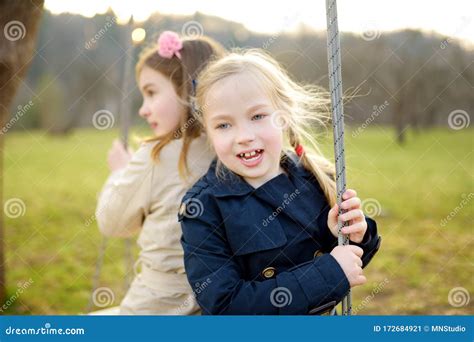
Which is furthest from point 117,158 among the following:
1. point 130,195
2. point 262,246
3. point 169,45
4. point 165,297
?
point 262,246

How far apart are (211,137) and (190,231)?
30 cm

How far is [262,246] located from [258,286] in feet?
0.41

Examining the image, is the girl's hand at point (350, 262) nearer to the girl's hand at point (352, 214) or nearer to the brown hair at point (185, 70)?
the girl's hand at point (352, 214)

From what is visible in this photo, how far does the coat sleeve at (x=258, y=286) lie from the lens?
1577 mm

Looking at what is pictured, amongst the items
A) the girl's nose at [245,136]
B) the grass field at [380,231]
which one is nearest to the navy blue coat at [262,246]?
the girl's nose at [245,136]

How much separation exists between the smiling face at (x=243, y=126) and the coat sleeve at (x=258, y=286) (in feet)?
0.81

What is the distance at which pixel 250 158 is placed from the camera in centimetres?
171

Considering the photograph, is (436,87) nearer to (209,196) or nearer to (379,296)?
(379,296)

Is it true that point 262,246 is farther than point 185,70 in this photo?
No

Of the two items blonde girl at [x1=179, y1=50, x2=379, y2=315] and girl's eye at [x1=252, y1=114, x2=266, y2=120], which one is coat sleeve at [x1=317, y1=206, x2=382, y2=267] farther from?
girl's eye at [x1=252, y1=114, x2=266, y2=120]

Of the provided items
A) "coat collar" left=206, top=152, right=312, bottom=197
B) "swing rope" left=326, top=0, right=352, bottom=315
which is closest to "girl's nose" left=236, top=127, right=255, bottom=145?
"coat collar" left=206, top=152, right=312, bottom=197

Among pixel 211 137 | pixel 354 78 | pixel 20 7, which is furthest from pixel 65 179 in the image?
pixel 211 137

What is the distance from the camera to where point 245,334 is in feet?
5.82

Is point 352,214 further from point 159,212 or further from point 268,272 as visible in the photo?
point 159,212
